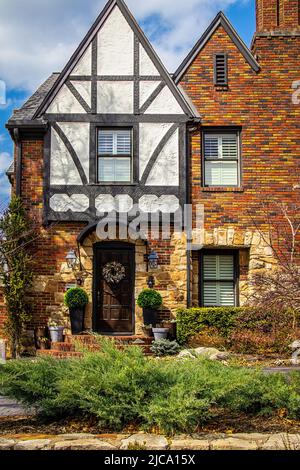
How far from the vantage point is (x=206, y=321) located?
44.2 ft

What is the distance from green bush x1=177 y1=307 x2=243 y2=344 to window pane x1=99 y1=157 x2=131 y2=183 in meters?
3.88

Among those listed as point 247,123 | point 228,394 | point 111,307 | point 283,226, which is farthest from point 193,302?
A: point 228,394

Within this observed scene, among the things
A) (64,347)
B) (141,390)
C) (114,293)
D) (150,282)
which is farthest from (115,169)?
(141,390)

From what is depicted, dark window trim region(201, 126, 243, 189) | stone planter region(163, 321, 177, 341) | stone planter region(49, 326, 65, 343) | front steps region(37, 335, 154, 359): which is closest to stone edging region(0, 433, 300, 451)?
front steps region(37, 335, 154, 359)

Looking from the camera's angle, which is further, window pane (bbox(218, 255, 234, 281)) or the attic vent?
the attic vent

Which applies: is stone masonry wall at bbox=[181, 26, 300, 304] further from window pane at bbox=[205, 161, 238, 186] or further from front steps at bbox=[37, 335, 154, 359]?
front steps at bbox=[37, 335, 154, 359]

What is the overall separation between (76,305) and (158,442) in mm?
9001

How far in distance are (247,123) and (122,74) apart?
3519 mm

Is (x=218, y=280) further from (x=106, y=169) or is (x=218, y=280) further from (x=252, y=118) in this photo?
(x=252, y=118)

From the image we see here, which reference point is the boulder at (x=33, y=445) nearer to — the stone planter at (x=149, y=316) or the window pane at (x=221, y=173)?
the stone planter at (x=149, y=316)

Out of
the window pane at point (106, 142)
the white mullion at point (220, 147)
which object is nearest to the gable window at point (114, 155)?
the window pane at point (106, 142)

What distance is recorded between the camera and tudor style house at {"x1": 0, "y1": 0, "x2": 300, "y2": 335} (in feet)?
47.2

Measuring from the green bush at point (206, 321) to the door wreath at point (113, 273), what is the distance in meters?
2.00

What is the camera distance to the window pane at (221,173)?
15.1m
